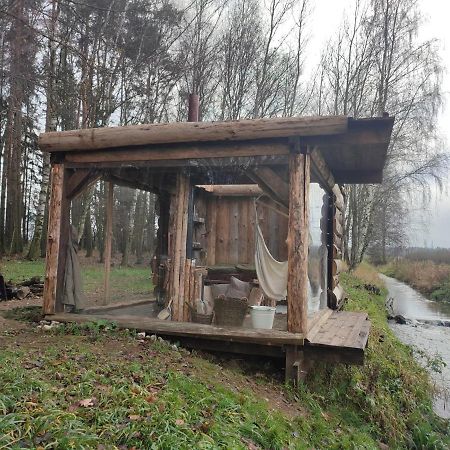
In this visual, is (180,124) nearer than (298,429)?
No

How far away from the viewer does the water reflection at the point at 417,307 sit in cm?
1481

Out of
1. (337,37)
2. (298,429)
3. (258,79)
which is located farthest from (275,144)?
(337,37)

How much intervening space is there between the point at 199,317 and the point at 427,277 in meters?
18.6

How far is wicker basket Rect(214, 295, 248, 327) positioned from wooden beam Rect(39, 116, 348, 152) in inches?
80.6

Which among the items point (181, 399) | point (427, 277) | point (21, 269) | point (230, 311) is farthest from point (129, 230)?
point (427, 277)

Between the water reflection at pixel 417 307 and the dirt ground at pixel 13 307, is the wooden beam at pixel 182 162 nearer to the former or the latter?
the dirt ground at pixel 13 307

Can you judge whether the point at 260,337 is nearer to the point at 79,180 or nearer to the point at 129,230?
the point at 79,180

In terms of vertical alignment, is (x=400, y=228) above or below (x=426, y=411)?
above

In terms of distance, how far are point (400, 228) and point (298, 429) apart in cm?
2664

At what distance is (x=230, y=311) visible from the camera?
5.88m

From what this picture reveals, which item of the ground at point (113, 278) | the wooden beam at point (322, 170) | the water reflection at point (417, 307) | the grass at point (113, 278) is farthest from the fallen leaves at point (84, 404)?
the water reflection at point (417, 307)

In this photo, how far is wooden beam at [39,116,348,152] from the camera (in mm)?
5160

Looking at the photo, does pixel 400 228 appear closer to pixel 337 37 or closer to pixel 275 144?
pixel 337 37

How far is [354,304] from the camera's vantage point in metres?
11.0
